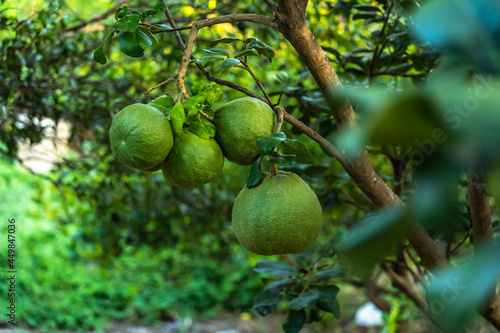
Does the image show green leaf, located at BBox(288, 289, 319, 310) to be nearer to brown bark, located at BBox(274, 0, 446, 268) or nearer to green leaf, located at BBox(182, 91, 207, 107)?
brown bark, located at BBox(274, 0, 446, 268)

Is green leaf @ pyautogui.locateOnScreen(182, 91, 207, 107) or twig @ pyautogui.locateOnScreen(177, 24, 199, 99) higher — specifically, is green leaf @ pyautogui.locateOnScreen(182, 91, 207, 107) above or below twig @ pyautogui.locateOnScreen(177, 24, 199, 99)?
below

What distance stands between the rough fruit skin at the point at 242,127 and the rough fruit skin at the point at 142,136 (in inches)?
4.4

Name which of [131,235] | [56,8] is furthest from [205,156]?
[131,235]

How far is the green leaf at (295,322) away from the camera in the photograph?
1.36 m

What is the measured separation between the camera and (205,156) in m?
0.91

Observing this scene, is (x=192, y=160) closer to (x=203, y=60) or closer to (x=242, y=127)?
(x=242, y=127)

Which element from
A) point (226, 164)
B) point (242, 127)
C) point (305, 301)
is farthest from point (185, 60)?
point (226, 164)

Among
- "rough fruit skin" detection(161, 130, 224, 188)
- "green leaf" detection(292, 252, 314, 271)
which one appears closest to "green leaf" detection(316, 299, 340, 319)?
"green leaf" detection(292, 252, 314, 271)

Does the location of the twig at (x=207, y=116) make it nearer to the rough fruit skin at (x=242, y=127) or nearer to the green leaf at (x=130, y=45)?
the rough fruit skin at (x=242, y=127)

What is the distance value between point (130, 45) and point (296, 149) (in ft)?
1.25

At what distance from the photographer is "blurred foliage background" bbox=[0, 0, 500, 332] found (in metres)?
0.31

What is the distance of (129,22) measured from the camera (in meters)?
0.88

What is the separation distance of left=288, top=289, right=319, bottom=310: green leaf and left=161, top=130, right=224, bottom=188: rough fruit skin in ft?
1.76

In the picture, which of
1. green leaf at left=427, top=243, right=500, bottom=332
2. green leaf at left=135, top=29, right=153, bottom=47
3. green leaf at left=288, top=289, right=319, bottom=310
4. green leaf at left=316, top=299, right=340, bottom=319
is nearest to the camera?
green leaf at left=427, top=243, right=500, bottom=332
